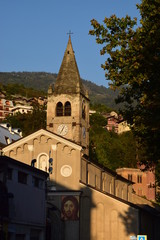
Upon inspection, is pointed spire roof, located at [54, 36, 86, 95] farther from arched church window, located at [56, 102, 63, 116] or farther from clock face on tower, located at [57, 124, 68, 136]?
clock face on tower, located at [57, 124, 68, 136]

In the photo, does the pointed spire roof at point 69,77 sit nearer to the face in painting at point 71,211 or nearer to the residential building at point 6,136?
the residential building at point 6,136

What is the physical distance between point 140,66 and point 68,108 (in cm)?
4134

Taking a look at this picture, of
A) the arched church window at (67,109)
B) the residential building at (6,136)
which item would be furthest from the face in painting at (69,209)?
the residential building at (6,136)

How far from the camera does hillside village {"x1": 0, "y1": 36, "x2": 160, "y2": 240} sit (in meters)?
33.2

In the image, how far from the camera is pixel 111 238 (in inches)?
2016

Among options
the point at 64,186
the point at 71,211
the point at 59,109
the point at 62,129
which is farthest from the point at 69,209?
the point at 59,109

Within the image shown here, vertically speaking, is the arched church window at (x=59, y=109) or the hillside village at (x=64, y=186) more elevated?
Answer: the arched church window at (x=59, y=109)

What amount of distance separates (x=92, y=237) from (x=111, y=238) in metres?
2.04

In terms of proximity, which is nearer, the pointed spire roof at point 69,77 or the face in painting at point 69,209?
the face in painting at point 69,209

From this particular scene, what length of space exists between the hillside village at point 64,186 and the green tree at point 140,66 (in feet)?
26.3

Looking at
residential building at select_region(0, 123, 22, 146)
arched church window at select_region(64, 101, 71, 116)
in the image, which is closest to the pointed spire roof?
arched church window at select_region(64, 101, 71, 116)

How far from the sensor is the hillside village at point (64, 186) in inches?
1309

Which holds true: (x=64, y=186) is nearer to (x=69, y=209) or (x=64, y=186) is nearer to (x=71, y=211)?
(x=69, y=209)

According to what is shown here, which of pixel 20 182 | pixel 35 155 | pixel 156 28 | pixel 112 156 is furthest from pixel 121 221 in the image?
pixel 112 156
